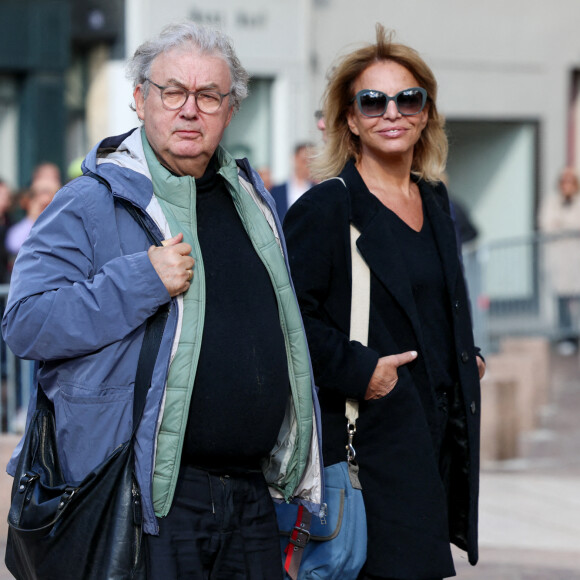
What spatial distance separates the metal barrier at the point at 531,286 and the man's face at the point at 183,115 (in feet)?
25.5

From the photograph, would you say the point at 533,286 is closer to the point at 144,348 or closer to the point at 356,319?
the point at 356,319

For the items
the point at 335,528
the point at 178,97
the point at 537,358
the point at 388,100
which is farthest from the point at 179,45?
the point at 537,358

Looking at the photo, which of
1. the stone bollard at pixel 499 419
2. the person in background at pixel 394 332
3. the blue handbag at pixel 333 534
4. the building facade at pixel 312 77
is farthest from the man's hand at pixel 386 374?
the building facade at pixel 312 77

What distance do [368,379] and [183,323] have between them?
768 mm

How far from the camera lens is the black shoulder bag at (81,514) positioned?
9.59 feet

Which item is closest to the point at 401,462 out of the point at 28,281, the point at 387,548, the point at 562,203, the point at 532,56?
the point at 387,548

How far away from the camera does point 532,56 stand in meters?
16.2

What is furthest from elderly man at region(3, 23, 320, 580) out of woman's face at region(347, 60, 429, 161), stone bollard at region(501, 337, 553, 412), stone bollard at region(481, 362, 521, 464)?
stone bollard at region(501, 337, 553, 412)

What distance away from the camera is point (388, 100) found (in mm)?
3908

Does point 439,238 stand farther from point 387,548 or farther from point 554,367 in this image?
point 554,367

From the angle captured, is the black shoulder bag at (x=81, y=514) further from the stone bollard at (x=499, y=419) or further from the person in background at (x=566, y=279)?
the person in background at (x=566, y=279)

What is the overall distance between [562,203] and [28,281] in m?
11.8

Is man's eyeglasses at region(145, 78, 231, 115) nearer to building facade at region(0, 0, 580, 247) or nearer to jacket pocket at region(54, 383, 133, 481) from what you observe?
jacket pocket at region(54, 383, 133, 481)

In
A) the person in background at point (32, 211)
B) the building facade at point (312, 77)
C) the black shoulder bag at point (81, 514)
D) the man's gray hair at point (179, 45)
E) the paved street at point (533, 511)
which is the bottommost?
the paved street at point (533, 511)
